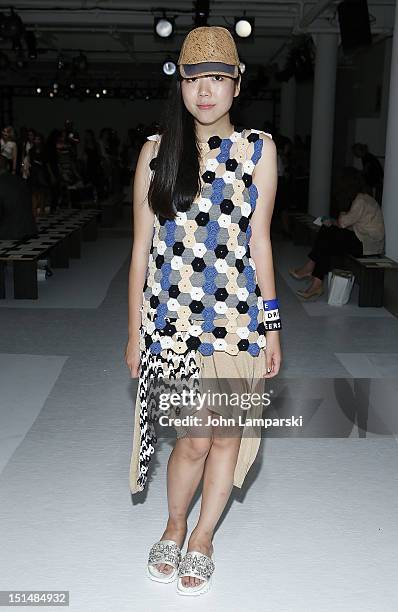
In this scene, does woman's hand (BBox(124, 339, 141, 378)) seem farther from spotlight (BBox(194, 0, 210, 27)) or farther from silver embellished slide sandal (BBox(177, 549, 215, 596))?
spotlight (BBox(194, 0, 210, 27))

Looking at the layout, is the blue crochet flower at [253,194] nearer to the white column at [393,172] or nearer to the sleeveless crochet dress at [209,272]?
the sleeveless crochet dress at [209,272]

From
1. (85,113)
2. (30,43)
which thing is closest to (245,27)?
(30,43)

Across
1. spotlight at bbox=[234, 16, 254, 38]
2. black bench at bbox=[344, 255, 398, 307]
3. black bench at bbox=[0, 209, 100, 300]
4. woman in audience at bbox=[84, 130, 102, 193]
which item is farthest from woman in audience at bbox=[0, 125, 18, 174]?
black bench at bbox=[344, 255, 398, 307]

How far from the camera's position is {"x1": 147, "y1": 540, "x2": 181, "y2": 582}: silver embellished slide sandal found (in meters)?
2.31

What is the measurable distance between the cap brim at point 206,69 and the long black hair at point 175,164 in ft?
0.11

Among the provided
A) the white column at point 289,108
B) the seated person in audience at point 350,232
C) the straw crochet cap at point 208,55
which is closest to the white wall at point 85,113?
the white column at point 289,108

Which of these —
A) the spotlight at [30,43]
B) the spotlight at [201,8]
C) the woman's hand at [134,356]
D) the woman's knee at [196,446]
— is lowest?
the woman's knee at [196,446]

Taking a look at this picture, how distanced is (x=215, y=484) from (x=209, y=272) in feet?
1.95

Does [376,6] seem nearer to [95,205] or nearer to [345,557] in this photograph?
[95,205]

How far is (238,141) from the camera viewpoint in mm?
2160

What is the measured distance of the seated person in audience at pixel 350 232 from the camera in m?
6.50

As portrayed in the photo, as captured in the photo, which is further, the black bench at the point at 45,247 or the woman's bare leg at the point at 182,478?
the black bench at the point at 45,247

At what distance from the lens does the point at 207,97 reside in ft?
6.95

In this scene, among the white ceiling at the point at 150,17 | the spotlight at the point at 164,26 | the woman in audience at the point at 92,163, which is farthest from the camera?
the woman in audience at the point at 92,163
